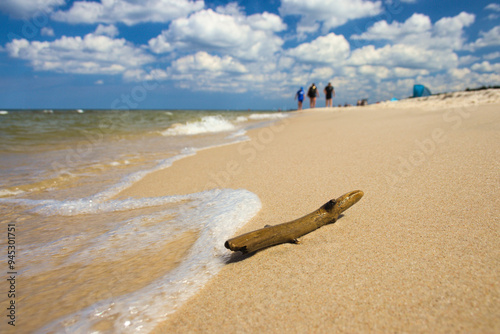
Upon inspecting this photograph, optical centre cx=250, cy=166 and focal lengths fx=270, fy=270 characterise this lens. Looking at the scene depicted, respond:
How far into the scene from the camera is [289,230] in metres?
1.96

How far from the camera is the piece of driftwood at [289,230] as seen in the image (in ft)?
5.81

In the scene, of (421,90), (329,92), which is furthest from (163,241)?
(421,90)

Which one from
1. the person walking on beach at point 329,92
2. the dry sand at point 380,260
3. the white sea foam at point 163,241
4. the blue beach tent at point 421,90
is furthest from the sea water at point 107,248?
the blue beach tent at point 421,90

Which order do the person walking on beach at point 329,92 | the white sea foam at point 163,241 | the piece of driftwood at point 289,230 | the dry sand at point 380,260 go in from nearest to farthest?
the dry sand at point 380,260 → the white sea foam at point 163,241 → the piece of driftwood at point 289,230 → the person walking on beach at point 329,92

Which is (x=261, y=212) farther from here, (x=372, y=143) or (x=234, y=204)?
(x=372, y=143)

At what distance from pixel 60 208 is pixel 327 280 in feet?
A: 10.5

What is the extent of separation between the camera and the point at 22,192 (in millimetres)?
3877

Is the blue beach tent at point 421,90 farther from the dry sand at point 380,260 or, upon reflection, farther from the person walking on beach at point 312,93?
the dry sand at point 380,260

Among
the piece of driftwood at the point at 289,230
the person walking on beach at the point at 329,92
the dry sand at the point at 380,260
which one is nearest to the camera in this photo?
the dry sand at the point at 380,260

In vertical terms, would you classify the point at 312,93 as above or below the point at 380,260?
above

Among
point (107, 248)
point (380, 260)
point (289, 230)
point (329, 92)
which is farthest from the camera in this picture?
point (329, 92)

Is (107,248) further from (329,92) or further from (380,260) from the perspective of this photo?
(329,92)

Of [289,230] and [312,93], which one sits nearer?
[289,230]

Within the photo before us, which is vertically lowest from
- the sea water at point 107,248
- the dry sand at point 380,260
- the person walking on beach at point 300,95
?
the sea water at point 107,248
